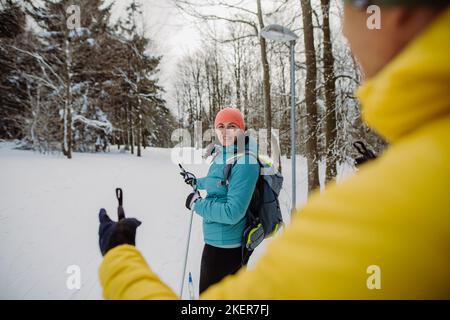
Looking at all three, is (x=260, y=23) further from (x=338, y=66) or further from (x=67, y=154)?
(x=67, y=154)

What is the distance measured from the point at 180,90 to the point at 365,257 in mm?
40785

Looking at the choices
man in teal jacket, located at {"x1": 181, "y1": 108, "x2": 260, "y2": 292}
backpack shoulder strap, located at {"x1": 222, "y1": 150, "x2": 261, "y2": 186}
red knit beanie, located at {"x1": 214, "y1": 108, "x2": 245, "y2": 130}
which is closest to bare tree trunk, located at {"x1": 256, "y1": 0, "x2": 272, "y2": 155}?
red knit beanie, located at {"x1": 214, "y1": 108, "x2": 245, "y2": 130}

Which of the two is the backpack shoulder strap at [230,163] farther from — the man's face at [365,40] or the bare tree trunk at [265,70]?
the bare tree trunk at [265,70]

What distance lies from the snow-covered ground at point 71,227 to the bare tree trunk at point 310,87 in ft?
4.17

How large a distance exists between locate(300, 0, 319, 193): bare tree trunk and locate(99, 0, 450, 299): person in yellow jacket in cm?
662

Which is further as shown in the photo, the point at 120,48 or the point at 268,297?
the point at 120,48

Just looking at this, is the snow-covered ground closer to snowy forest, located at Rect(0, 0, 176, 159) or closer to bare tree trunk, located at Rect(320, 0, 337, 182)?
bare tree trunk, located at Rect(320, 0, 337, 182)

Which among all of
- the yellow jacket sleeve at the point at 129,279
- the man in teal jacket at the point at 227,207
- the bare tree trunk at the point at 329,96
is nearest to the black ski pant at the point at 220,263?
the man in teal jacket at the point at 227,207

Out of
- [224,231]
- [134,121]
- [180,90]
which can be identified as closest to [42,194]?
[224,231]

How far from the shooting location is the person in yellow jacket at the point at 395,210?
1.42 feet

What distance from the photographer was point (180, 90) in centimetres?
3953

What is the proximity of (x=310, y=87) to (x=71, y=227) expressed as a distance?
6.65 metres

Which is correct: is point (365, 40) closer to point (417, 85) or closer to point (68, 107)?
point (417, 85)

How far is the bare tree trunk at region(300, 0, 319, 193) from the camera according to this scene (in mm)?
6719
